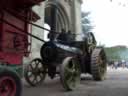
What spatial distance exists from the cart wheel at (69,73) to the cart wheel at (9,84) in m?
3.20

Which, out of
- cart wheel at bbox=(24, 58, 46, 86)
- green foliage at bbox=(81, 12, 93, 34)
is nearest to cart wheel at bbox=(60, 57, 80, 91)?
cart wheel at bbox=(24, 58, 46, 86)

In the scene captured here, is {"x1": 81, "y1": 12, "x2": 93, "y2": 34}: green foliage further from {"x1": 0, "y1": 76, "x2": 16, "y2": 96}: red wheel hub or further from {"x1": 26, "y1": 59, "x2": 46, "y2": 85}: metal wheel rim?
{"x1": 0, "y1": 76, "x2": 16, "y2": 96}: red wheel hub

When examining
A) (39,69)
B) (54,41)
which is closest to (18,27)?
(54,41)

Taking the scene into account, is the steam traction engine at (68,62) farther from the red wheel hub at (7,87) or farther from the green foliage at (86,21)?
the green foliage at (86,21)

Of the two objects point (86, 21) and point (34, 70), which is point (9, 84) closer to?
point (34, 70)

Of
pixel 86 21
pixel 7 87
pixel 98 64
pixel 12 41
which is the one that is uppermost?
pixel 86 21

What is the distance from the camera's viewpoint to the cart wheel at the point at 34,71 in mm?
11031

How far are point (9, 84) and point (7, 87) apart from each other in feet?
0.20

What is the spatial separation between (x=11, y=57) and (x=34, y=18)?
128cm

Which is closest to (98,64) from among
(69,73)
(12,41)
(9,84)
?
(69,73)

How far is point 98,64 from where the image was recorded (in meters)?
12.3

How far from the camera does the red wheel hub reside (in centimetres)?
617

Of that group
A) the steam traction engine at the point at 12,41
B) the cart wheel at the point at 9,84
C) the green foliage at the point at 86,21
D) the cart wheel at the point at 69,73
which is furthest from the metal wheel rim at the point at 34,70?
the green foliage at the point at 86,21

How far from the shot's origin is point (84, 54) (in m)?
12.1
